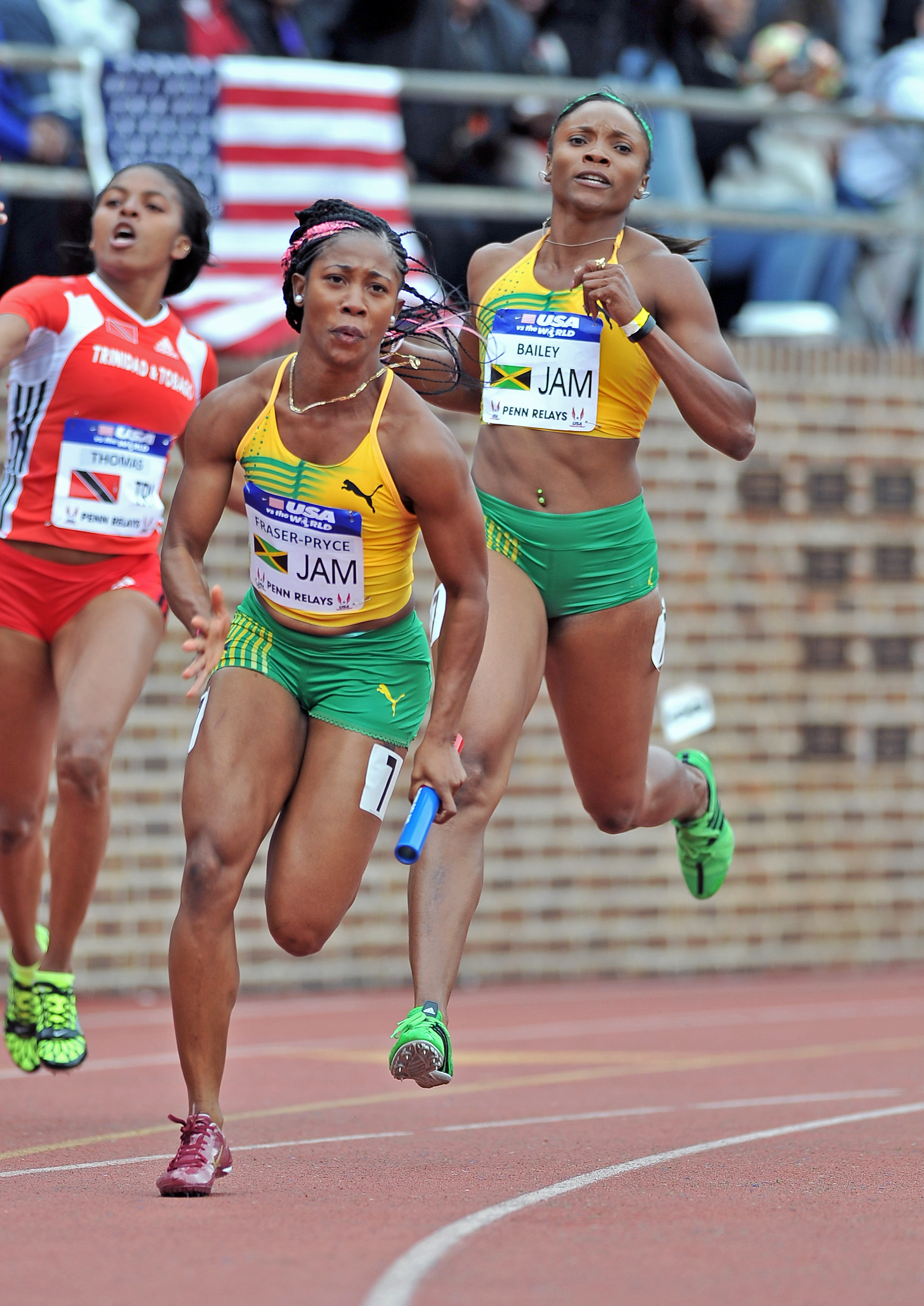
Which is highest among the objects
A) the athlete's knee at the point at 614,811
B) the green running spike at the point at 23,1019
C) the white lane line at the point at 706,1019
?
the athlete's knee at the point at 614,811

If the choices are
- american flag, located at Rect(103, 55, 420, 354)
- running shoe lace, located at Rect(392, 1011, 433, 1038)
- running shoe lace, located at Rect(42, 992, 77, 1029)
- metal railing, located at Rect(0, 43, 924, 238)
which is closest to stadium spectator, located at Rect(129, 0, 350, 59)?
american flag, located at Rect(103, 55, 420, 354)

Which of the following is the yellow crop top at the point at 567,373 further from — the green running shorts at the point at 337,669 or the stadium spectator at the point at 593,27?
the stadium spectator at the point at 593,27

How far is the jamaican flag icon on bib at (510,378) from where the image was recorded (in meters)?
6.02

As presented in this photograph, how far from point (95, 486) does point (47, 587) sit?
37cm

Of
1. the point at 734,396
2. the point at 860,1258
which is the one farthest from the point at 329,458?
the point at 860,1258

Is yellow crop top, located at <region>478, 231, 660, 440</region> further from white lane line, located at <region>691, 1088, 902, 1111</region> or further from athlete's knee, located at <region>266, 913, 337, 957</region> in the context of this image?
white lane line, located at <region>691, 1088, 902, 1111</region>

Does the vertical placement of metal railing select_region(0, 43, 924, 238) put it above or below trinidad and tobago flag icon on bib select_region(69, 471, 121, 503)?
above

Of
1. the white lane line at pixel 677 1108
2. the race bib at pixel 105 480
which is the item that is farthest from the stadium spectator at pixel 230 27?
the white lane line at pixel 677 1108

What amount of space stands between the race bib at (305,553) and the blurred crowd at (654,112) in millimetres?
5774

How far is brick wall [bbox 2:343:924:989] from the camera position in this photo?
11.8 meters

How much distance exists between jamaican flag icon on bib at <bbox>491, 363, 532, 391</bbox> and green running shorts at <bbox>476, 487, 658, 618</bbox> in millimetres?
339

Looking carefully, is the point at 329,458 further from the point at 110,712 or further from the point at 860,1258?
the point at 860,1258

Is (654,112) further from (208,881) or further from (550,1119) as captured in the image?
(208,881)

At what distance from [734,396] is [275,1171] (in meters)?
2.50
